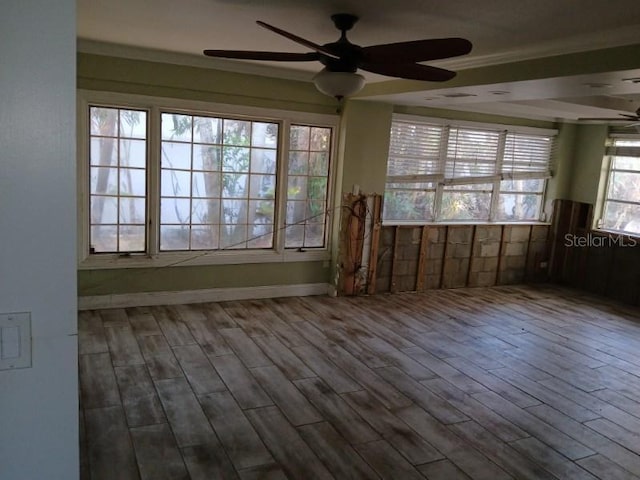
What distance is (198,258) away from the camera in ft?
18.6

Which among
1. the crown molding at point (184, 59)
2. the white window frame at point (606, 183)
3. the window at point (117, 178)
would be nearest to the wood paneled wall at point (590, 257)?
the white window frame at point (606, 183)

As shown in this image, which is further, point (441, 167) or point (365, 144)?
point (441, 167)

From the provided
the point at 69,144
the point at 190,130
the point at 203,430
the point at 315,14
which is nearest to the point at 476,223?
the point at 190,130

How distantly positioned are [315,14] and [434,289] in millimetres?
4591

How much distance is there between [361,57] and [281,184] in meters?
3.10

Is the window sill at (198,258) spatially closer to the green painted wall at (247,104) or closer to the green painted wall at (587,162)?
the green painted wall at (247,104)

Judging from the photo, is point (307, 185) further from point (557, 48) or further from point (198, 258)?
point (557, 48)

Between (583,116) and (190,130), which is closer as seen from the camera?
(190,130)

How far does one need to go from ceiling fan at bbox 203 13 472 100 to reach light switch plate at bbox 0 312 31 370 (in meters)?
2.02

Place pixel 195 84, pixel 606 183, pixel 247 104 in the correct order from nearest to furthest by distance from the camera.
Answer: pixel 195 84 < pixel 247 104 < pixel 606 183

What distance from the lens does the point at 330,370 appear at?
4172 mm

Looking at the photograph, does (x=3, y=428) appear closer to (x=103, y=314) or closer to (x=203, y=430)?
(x=203, y=430)

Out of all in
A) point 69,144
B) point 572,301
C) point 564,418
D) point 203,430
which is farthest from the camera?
point 572,301

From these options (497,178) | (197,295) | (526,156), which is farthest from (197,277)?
(526,156)
